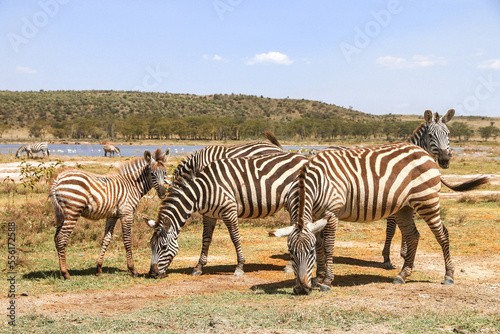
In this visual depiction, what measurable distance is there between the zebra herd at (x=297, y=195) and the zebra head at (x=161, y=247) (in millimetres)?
18

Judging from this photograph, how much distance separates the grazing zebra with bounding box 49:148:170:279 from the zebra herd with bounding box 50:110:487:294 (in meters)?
0.02

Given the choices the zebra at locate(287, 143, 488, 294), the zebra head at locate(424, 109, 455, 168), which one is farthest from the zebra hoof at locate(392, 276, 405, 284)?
the zebra head at locate(424, 109, 455, 168)

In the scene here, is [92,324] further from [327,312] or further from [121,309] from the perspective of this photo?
[327,312]

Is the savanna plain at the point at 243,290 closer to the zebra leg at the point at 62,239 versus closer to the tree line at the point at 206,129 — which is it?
the zebra leg at the point at 62,239

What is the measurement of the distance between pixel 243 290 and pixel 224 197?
184 centimetres

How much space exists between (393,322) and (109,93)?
557 ft

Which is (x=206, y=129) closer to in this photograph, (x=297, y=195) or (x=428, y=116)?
(x=428, y=116)

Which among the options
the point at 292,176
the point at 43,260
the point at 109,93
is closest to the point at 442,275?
the point at 292,176

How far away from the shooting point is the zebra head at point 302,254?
686cm

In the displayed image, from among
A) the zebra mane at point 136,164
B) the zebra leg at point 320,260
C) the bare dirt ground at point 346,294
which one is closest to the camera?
the bare dirt ground at point 346,294

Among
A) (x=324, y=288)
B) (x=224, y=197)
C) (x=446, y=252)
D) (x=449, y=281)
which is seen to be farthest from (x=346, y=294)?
(x=224, y=197)

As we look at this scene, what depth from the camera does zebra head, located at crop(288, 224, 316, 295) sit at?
6.86m

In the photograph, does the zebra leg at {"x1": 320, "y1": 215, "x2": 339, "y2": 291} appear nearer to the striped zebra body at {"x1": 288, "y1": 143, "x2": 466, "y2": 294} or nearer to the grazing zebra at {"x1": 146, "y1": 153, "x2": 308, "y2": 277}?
the striped zebra body at {"x1": 288, "y1": 143, "x2": 466, "y2": 294}

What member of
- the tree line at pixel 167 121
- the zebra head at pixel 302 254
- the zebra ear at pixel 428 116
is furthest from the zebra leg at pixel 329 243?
the tree line at pixel 167 121
